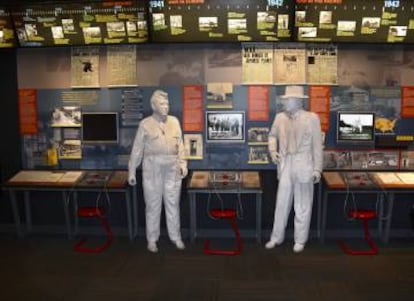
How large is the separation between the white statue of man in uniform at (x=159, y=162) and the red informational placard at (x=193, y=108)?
0.32 metres

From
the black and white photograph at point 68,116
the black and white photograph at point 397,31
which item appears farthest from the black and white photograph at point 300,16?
the black and white photograph at point 68,116

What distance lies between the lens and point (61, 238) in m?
4.91

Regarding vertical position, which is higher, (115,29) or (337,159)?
(115,29)

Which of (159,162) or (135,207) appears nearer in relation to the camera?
(159,162)

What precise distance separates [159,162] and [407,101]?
2685 millimetres

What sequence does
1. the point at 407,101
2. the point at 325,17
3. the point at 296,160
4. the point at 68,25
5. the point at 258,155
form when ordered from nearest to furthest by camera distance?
the point at 325,17, the point at 296,160, the point at 68,25, the point at 407,101, the point at 258,155

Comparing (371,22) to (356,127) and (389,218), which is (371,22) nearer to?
(356,127)

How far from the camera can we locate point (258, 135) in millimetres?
4785

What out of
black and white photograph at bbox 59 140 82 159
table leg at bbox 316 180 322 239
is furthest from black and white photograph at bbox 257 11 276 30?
black and white photograph at bbox 59 140 82 159

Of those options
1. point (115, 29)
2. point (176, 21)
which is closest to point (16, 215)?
point (115, 29)

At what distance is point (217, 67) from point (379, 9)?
167 cm

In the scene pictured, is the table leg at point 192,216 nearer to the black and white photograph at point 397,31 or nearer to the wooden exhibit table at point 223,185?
the wooden exhibit table at point 223,185

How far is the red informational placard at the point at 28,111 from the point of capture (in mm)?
4957

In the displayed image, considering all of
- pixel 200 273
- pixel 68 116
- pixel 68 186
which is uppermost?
pixel 68 116
